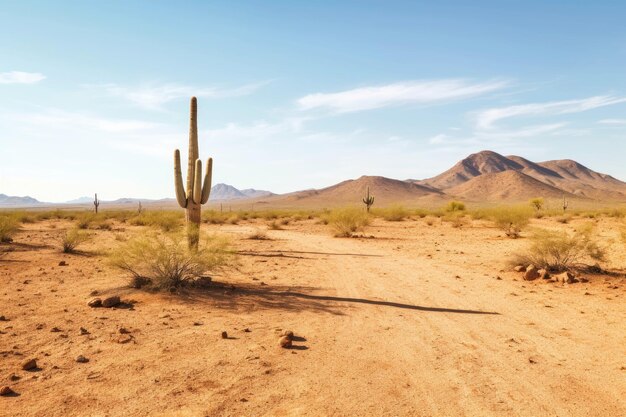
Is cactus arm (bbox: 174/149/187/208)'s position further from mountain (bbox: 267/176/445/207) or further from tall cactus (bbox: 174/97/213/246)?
mountain (bbox: 267/176/445/207)

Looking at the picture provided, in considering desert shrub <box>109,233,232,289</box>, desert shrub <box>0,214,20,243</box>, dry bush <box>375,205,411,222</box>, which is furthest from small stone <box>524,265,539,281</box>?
dry bush <box>375,205,411,222</box>

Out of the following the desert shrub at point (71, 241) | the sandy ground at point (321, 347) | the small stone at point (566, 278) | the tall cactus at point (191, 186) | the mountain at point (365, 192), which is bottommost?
the sandy ground at point (321, 347)

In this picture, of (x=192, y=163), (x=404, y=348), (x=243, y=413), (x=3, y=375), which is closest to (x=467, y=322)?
(x=404, y=348)

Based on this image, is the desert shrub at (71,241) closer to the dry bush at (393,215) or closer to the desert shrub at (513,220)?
the desert shrub at (513,220)

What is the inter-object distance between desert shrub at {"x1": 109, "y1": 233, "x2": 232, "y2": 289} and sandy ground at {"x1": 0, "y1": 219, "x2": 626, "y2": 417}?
1.56ft

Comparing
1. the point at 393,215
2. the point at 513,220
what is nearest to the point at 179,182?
the point at 513,220

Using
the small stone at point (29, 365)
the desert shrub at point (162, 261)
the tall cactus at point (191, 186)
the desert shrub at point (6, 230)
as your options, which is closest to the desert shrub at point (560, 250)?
the desert shrub at point (162, 261)

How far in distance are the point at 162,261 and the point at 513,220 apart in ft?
62.0

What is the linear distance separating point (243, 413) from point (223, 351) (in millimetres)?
1671

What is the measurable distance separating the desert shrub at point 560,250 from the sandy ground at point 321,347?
1.08 metres

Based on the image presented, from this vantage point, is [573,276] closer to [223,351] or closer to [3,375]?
[223,351]

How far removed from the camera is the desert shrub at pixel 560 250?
11.5 m

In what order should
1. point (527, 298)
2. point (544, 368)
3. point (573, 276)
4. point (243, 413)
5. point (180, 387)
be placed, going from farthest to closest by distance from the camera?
point (573, 276) → point (527, 298) → point (544, 368) → point (180, 387) → point (243, 413)

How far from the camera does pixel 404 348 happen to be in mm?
5977
